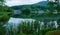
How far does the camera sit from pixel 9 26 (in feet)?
7.06

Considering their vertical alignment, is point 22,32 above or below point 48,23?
below

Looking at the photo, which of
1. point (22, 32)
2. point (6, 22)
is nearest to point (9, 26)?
point (6, 22)

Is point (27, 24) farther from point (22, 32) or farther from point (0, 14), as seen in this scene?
point (0, 14)

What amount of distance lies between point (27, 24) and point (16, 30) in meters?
0.21

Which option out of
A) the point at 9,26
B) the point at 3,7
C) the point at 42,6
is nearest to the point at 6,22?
the point at 9,26

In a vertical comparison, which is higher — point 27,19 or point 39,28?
point 27,19

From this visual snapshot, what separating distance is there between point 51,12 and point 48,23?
0.19 m

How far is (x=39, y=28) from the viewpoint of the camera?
7.14 ft

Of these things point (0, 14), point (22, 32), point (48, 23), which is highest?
point (0, 14)

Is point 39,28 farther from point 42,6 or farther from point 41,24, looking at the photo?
point 42,6

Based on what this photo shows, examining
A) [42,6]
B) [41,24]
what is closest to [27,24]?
[41,24]

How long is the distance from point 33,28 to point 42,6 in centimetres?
40

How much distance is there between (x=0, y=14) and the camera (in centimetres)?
211

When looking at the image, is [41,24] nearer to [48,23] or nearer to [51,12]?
[48,23]
